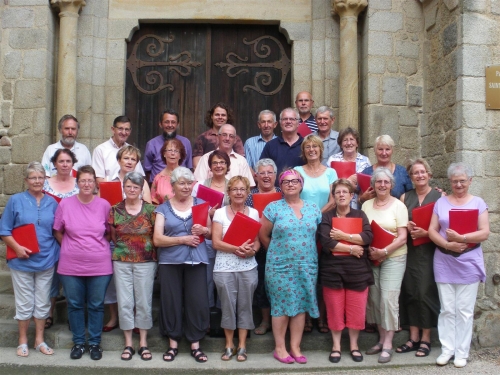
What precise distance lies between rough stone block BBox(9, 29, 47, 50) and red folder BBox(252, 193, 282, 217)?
3.35 m

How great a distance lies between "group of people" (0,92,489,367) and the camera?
14.7 ft

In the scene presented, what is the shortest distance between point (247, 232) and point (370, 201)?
3.61 ft

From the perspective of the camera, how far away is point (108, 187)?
488 centimetres

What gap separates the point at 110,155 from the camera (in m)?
5.39

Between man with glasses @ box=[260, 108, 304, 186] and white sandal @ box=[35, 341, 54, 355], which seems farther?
man with glasses @ box=[260, 108, 304, 186]

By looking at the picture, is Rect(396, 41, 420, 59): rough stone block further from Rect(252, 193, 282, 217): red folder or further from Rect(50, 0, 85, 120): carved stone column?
Rect(50, 0, 85, 120): carved stone column

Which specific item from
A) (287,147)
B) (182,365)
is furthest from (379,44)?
(182,365)

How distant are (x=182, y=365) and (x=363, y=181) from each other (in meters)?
2.11

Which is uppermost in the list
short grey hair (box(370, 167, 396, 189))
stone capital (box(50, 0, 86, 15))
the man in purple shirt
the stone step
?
stone capital (box(50, 0, 86, 15))

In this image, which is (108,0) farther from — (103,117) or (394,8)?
(394,8)

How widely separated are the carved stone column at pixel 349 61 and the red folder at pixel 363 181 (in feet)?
5.41

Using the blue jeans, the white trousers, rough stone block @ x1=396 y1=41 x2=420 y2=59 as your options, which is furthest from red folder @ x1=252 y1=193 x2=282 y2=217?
rough stone block @ x1=396 y1=41 x2=420 y2=59

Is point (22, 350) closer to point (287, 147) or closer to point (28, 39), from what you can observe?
point (287, 147)

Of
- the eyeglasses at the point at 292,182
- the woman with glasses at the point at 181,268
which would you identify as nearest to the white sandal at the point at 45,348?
the woman with glasses at the point at 181,268
